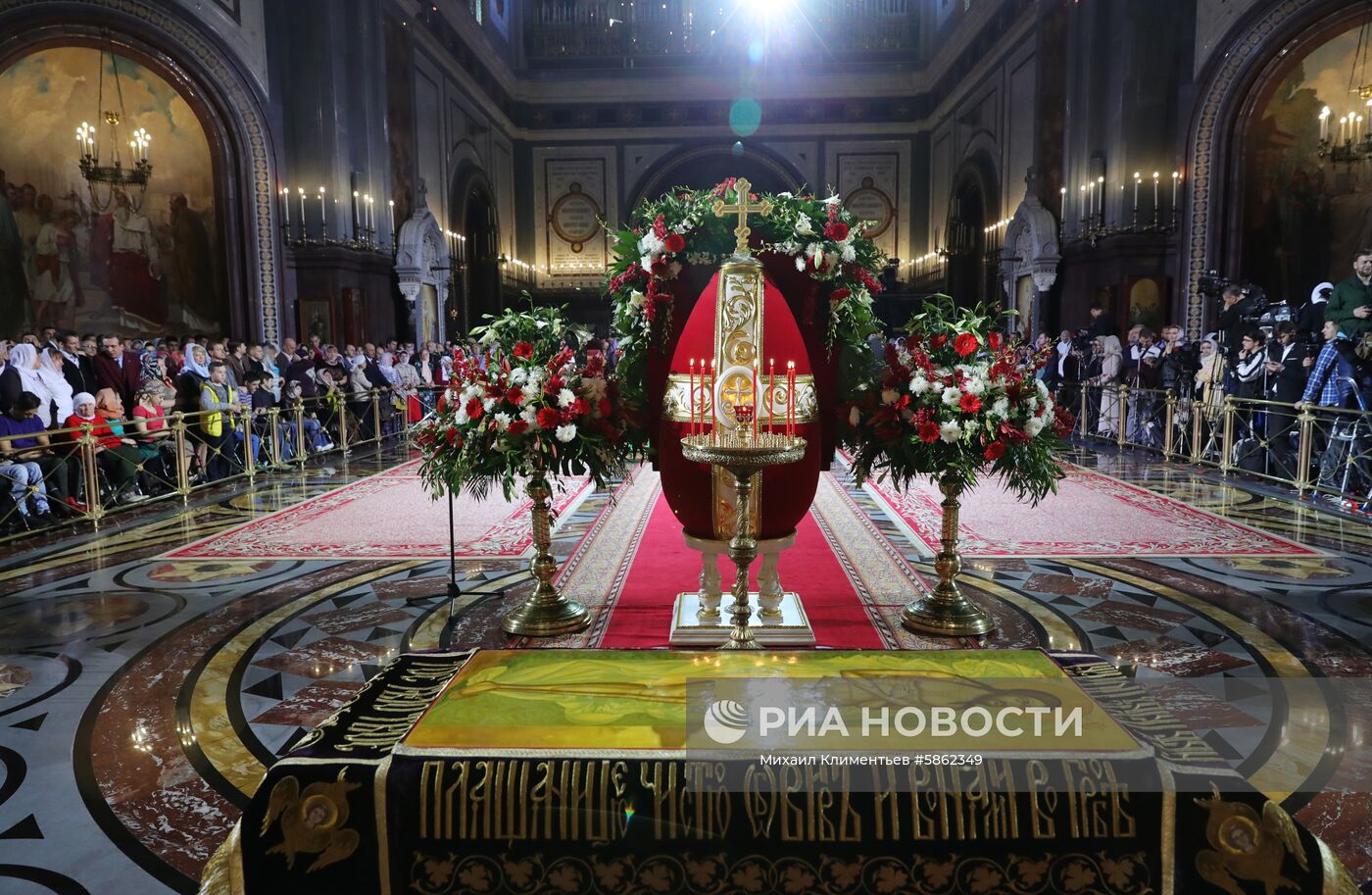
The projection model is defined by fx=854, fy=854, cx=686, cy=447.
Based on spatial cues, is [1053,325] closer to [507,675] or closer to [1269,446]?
[1269,446]

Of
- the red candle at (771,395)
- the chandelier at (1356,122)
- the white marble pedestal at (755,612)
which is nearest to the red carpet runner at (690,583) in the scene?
the white marble pedestal at (755,612)

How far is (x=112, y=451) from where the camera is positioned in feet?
24.5

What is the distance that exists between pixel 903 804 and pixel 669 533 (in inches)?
188

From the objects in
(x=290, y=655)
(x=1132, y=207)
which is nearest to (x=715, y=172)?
(x=1132, y=207)

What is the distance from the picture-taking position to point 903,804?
178 centimetres

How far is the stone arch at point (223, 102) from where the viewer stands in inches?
435

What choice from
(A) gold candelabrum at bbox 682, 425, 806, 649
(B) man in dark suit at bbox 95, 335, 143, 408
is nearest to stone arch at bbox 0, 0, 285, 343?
(B) man in dark suit at bbox 95, 335, 143, 408

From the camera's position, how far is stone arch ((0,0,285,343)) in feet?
36.2

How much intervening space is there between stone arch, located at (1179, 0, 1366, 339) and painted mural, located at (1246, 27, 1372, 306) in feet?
0.57

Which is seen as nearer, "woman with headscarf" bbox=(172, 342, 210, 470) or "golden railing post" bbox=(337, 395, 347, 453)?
"woman with headscarf" bbox=(172, 342, 210, 470)

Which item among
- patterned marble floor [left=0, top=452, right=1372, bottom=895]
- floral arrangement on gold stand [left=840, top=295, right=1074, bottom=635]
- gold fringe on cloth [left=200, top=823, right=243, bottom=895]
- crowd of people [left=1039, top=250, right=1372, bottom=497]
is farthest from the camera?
crowd of people [left=1039, top=250, right=1372, bottom=497]

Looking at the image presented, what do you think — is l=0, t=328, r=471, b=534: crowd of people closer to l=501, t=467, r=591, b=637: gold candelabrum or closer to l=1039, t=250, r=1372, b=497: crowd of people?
l=501, t=467, r=591, b=637: gold candelabrum

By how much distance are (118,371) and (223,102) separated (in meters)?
6.23

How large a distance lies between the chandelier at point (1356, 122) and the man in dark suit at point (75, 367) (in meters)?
14.4
